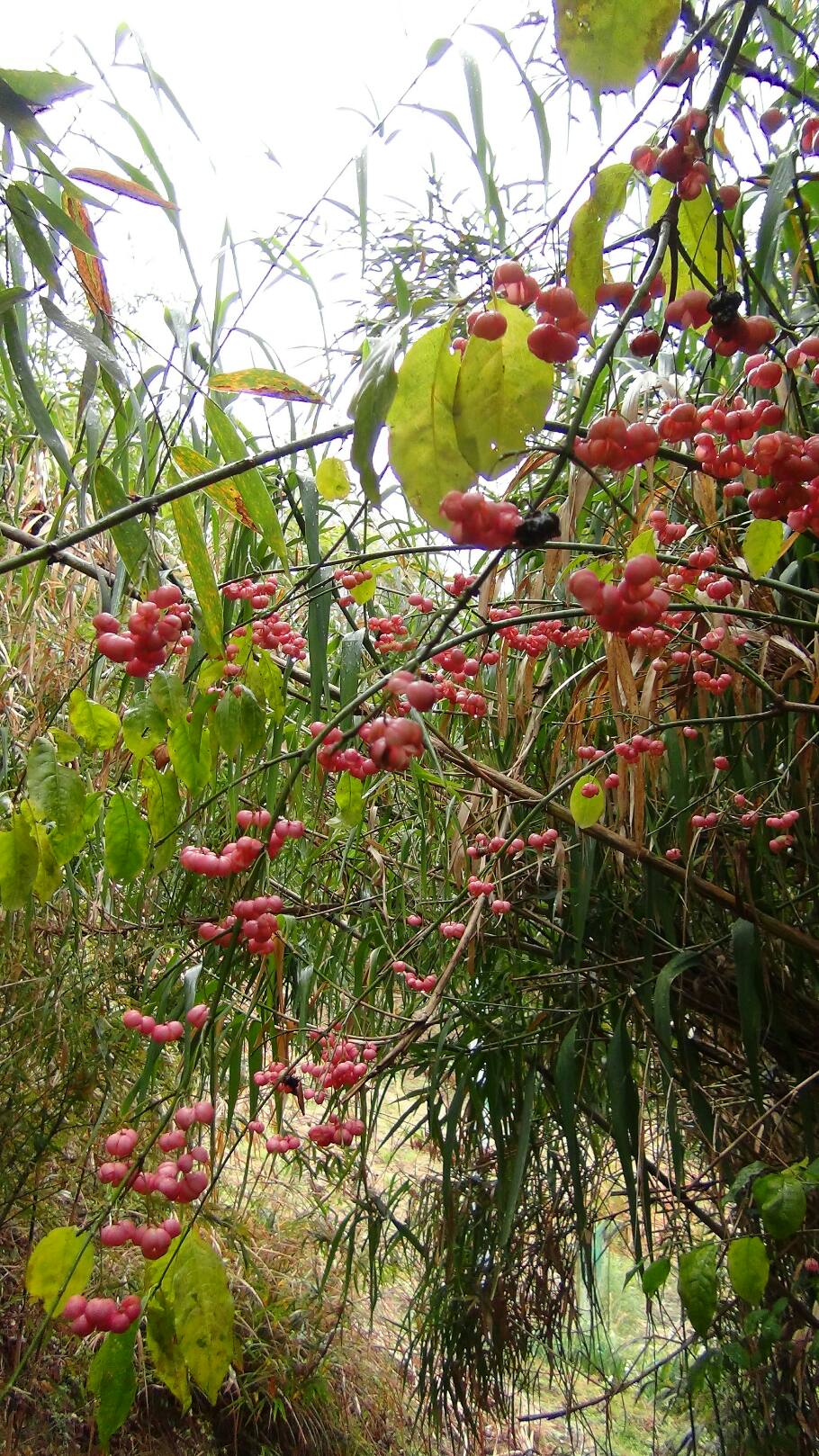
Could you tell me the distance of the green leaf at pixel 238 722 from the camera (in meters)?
0.54

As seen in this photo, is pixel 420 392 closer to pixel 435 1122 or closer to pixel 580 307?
pixel 580 307

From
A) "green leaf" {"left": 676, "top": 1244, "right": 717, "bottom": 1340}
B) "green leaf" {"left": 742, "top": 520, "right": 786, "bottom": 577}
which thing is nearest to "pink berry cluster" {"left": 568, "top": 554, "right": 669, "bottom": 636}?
"green leaf" {"left": 742, "top": 520, "right": 786, "bottom": 577}

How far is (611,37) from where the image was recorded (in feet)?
1.22

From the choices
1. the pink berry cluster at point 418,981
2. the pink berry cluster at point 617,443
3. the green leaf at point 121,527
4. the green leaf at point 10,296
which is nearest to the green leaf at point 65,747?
the green leaf at point 121,527

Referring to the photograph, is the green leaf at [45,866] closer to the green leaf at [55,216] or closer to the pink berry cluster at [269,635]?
the pink berry cluster at [269,635]

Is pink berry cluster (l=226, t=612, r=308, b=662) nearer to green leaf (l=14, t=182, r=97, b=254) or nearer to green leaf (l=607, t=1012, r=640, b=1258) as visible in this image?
green leaf (l=14, t=182, r=97, b=254)

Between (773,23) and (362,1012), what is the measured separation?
1173 mm


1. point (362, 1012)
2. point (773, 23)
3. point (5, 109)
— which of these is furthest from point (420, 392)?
point (362, 1012)

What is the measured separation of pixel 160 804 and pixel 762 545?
38cm

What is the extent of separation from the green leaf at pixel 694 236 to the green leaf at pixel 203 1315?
0.53m

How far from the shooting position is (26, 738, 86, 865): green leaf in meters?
0.49

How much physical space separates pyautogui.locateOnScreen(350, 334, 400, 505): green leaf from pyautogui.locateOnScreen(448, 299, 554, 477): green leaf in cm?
3

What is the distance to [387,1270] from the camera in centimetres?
199

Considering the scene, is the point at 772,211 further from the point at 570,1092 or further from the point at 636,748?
the point at 570,1092
